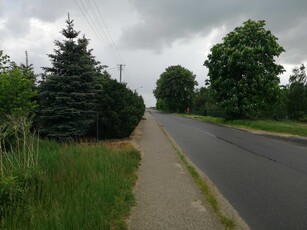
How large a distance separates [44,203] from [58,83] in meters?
10.6

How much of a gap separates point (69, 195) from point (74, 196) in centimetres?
24

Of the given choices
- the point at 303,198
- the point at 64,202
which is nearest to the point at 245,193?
the point at 303,198

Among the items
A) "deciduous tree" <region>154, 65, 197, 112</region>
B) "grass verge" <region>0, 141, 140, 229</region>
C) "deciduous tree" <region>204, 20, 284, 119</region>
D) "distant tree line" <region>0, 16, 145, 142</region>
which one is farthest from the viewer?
"deciduous tree" <region>154, 65, 197, 112</region>

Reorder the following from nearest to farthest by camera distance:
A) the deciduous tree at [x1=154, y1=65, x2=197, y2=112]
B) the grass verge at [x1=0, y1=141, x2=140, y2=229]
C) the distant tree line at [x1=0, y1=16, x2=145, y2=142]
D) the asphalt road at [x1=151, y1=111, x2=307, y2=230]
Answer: the grass verge at [x1=0, y1=141, x2=140, y2=229] → the asphalt road at [x1=151, y1=111, x2=307, y2=230] → the distant tree line at [x1=0, y1=16, x2=145, y2=142] → the deciduous tree at [x1=154, y1=65, x2=197, y2=112]

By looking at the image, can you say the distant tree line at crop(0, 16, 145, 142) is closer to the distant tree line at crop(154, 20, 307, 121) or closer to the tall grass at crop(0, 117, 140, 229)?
the tall grass at crop(0, 117, 140, 229)

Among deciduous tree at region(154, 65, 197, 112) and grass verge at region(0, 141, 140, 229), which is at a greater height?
deciduous tree at region(154, 65, 197, 112)

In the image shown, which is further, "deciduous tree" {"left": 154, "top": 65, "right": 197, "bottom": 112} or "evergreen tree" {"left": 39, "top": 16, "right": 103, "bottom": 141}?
"deciduous tree" {"left": 154, "top": 65, "right": 197, "bottom": 112}

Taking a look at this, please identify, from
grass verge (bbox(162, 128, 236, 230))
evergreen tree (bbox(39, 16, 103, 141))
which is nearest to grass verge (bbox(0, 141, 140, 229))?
grass verge (bbox(162, 128, 236, 230))

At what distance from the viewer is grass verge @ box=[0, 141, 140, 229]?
15.4 ft

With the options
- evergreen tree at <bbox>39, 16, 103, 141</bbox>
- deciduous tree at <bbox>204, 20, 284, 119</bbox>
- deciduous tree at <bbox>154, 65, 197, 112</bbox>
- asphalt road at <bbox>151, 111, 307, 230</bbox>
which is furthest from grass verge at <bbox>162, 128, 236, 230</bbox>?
deciduous tree at <bbox>154, 65, 197, 112</bbox>

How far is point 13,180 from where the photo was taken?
5.60 m

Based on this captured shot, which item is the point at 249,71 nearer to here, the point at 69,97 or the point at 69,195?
the point at 69,97

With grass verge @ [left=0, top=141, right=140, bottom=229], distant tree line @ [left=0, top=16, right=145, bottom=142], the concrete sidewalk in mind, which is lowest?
the concrete sidewalk

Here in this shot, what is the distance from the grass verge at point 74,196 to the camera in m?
4.68
